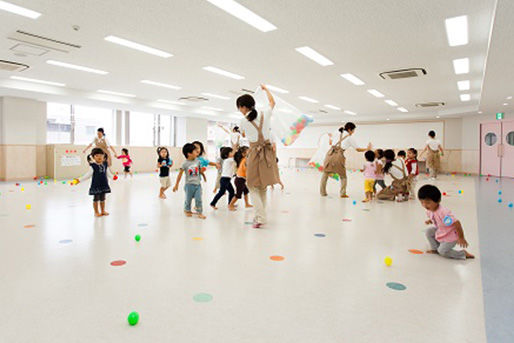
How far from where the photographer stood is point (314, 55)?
21.0 feet

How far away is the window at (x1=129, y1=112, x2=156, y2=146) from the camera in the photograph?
15.1 meters

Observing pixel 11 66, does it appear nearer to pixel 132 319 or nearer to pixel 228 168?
pixel 228 168

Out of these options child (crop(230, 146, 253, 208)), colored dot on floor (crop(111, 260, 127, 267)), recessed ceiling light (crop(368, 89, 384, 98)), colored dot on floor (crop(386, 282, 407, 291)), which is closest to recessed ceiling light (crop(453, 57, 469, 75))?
recessed ceiling light (crop(368, 89, 384, 98))

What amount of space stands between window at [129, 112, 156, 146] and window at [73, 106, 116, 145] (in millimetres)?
930

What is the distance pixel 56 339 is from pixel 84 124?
13787 millimetres

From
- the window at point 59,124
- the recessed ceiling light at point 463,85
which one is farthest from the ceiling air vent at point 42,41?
the recessed ceiling light at point 463,85

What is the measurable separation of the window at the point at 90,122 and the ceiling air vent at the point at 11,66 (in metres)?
5.90

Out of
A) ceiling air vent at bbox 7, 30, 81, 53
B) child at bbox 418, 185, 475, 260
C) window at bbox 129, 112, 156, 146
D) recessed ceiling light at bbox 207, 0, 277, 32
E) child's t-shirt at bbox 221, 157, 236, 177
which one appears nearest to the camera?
child at bbox 418, 185, 475, 260

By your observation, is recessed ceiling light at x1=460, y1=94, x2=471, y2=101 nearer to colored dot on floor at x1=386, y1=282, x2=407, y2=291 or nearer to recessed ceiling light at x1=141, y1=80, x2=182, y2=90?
recessed ceiling light at x1=141, y1=80, x2=182, y2=90

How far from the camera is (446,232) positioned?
108 inches

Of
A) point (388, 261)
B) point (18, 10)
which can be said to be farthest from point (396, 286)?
point (18, 10)

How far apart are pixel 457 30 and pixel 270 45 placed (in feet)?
9.83

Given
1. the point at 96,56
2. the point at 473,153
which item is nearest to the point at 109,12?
the point at 96,56

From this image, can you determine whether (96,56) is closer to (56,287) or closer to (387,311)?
(56,287)
